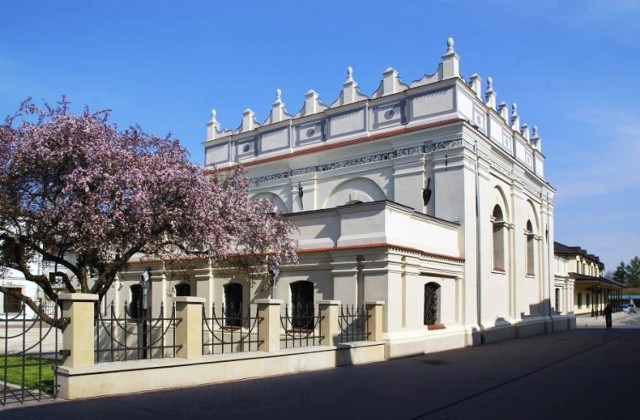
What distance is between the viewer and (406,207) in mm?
18734

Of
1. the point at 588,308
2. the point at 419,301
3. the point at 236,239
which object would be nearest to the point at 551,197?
the point at 419,301

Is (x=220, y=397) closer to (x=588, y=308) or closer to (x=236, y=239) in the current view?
(x=236, y=239)

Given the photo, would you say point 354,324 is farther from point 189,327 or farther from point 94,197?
point 94,197

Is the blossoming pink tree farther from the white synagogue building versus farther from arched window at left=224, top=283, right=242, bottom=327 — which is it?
arched window at left=224, top=283, right=242, bottom=327

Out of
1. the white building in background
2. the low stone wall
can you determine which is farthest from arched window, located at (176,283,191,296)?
the low stone wall

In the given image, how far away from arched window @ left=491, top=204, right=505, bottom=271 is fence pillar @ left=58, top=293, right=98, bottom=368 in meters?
19.5

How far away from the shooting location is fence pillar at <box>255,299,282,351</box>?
13.4m

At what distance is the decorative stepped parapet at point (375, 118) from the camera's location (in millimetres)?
22875

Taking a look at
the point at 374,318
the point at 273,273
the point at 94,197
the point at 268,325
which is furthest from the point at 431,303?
the point at 94,197

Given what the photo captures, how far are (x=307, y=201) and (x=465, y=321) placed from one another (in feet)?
26.9

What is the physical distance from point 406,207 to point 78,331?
1115 centimetres

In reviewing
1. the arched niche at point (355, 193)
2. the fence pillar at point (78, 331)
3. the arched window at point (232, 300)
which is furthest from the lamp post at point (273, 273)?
the fence pillar at point (78, 331)

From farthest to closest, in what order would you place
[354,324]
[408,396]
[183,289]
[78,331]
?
[183,289], [354,324], [408,396], [78,331]

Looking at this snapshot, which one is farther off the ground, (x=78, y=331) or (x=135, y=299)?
(x=78, y=331)
